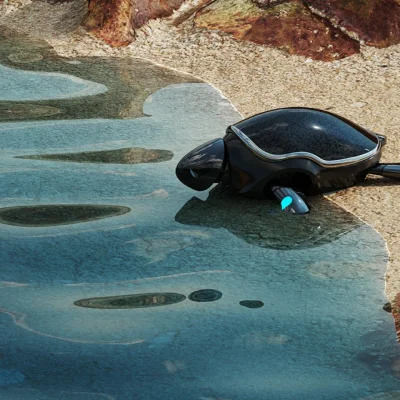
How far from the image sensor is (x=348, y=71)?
4160mm

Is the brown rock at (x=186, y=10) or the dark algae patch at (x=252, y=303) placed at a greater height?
the brown rock at (x=186, y=10)

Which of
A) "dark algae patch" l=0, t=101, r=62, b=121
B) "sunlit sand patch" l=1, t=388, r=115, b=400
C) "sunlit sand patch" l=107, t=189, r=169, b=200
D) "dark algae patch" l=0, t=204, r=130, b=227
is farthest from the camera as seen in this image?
"dark algae patch" l=0, t=101, r=62, b=121

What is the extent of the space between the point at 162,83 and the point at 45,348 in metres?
2.23

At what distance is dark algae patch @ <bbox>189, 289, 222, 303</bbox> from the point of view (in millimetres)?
2320

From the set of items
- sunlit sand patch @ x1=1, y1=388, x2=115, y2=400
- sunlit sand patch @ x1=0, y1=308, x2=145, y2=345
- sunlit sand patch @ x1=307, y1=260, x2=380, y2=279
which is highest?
sunlit sand patch @ x1=307, y1=260, x2=380, y2=279

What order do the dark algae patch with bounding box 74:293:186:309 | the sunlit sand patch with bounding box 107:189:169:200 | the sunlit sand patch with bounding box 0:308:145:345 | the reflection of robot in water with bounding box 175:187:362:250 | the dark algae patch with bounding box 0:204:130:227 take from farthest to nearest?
the sunlit sand patch with bounding box 107:189:169:200 < the dark algae patch with bounding box 0:204:130:227 < the reflection of robot in water with bounding box 175:187:362:250 < the dark algae patch with bounding box 74:293:186:309 < the sunlit sand patch with bounding box 0:308:145:345

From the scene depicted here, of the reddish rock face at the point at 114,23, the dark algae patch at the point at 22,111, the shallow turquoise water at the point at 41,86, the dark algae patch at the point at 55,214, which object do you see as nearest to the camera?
the dark algae patch at the point at 55,214

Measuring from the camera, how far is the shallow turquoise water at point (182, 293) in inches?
77.2

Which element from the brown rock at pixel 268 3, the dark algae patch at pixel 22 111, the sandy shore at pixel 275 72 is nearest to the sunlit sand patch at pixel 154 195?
the sandy shore at pixel 275 72

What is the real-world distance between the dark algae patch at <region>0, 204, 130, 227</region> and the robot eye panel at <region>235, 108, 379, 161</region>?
1.86ft

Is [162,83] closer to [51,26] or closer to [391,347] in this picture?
[51,26]

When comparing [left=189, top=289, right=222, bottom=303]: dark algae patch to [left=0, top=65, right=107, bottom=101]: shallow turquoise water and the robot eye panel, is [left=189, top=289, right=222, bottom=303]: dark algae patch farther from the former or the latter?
[left=0, top=65, right=107, bottom=101]: shallow turquoise water

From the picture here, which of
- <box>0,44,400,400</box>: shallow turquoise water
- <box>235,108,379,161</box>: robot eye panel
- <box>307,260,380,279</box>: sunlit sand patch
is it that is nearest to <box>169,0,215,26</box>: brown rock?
<box>0,44,400,400</box>: shallow turquoise water

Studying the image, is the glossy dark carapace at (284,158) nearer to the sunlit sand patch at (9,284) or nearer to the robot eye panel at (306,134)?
the robot eye panel at (306,134)
